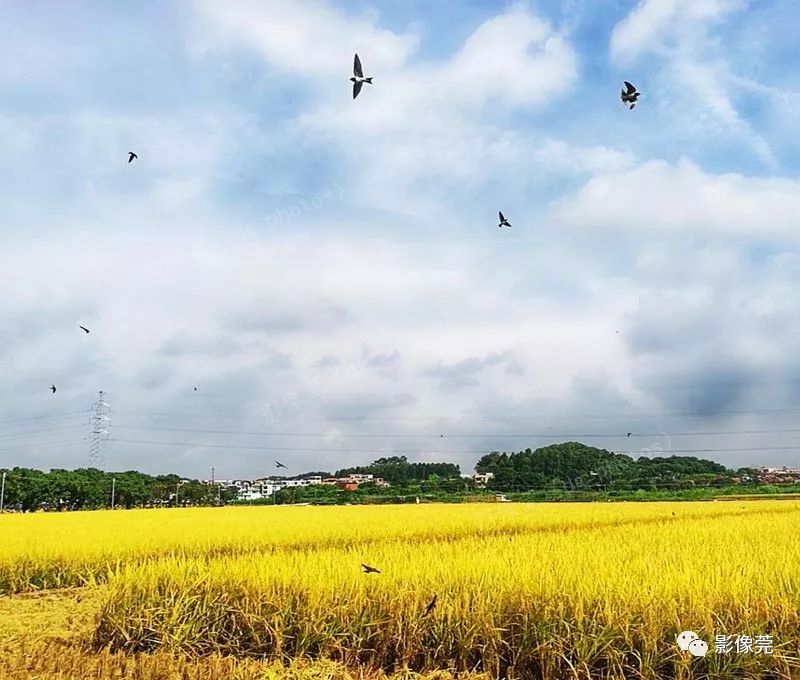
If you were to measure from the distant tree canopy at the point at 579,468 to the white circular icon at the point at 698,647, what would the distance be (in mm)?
68358

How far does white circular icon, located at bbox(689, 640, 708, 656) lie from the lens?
18.3 feet

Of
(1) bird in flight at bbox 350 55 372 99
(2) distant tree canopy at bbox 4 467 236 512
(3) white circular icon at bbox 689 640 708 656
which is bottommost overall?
(2) distant tree canopy at bbox 4 467 236 512

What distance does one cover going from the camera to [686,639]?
5652 millimetres

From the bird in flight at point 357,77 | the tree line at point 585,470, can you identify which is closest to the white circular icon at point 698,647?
the bird in flight at point 357,77

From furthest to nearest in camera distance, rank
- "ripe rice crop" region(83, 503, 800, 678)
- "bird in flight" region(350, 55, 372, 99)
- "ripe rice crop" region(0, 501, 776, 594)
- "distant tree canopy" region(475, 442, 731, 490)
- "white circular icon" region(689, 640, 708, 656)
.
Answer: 1. "distant tree canopy" region(475, 442, 731, 490)
2. "ripe rice crop" region(0, 501, 776, 594)
3. "bird in flight" region(350, 55, 372, 99)
4. "ripe rice crop" region(83, 503, 800, 678)
5. "white circular icon" region(689, 640, 708, 656)

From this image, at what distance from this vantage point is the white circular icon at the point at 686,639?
18.5 ft

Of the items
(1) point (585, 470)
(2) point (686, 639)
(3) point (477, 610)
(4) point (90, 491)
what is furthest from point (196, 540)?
(1) point (585, 470)

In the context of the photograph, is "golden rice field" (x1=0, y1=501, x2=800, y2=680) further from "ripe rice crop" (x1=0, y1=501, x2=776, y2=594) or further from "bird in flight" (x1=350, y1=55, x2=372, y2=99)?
"bird in flight" (x1=350, y1=55, x2=372, y2=99)

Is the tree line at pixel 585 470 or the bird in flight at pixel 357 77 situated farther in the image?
the tree line at pixel 585 470

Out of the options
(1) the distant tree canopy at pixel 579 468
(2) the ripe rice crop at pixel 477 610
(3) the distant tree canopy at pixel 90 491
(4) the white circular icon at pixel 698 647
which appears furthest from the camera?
(1) the distant tree canopy at pixel 579 468

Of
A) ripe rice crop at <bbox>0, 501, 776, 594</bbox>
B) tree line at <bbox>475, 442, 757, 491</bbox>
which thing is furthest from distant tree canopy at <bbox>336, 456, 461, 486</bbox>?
ripe rice crop at <bbox>0, 501, 776, 594</bbox>

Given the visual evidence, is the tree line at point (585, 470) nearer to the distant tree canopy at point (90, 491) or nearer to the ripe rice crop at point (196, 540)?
the distant tree canopy at point (90, 491)

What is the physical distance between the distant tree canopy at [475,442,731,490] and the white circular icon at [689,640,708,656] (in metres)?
68.4

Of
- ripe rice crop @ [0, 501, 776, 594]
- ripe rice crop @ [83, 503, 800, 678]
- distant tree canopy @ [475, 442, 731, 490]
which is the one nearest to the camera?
ripe rice crop @ [83, 503, 800, 678]
